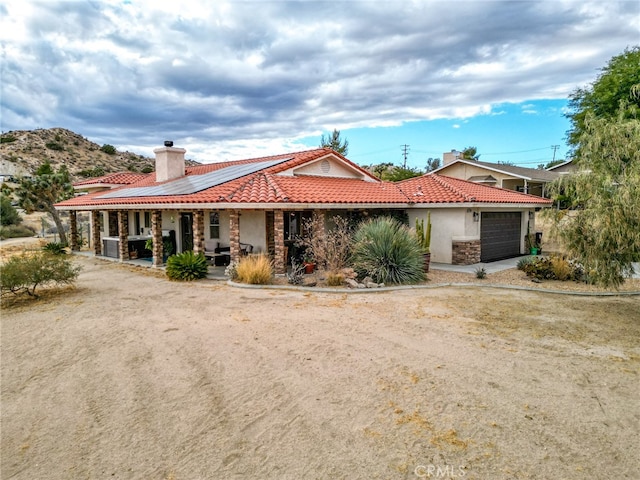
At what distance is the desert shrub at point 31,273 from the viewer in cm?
→ 1117

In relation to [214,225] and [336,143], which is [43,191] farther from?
[336,143]

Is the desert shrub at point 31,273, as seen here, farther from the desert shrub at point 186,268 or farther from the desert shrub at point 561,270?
the desert shrub at point 561,270

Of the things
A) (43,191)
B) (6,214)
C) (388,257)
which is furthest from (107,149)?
(388,257)

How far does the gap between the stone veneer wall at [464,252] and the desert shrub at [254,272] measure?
878 centimetres

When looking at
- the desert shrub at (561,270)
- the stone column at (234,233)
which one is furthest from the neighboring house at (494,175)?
the stone column at (234,233)

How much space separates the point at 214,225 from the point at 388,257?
9.25m

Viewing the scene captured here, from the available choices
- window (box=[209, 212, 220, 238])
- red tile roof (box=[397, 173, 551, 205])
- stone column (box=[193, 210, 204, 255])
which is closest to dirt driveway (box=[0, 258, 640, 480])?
stone column (box=[193, 210, 204, 255])

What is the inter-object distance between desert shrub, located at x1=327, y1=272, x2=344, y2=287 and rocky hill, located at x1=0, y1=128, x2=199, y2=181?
53.6 m

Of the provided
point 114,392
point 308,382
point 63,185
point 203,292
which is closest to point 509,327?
point 308,382

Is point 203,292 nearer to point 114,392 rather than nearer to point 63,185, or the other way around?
point 114,392

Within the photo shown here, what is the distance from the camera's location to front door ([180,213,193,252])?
64.9 ft
